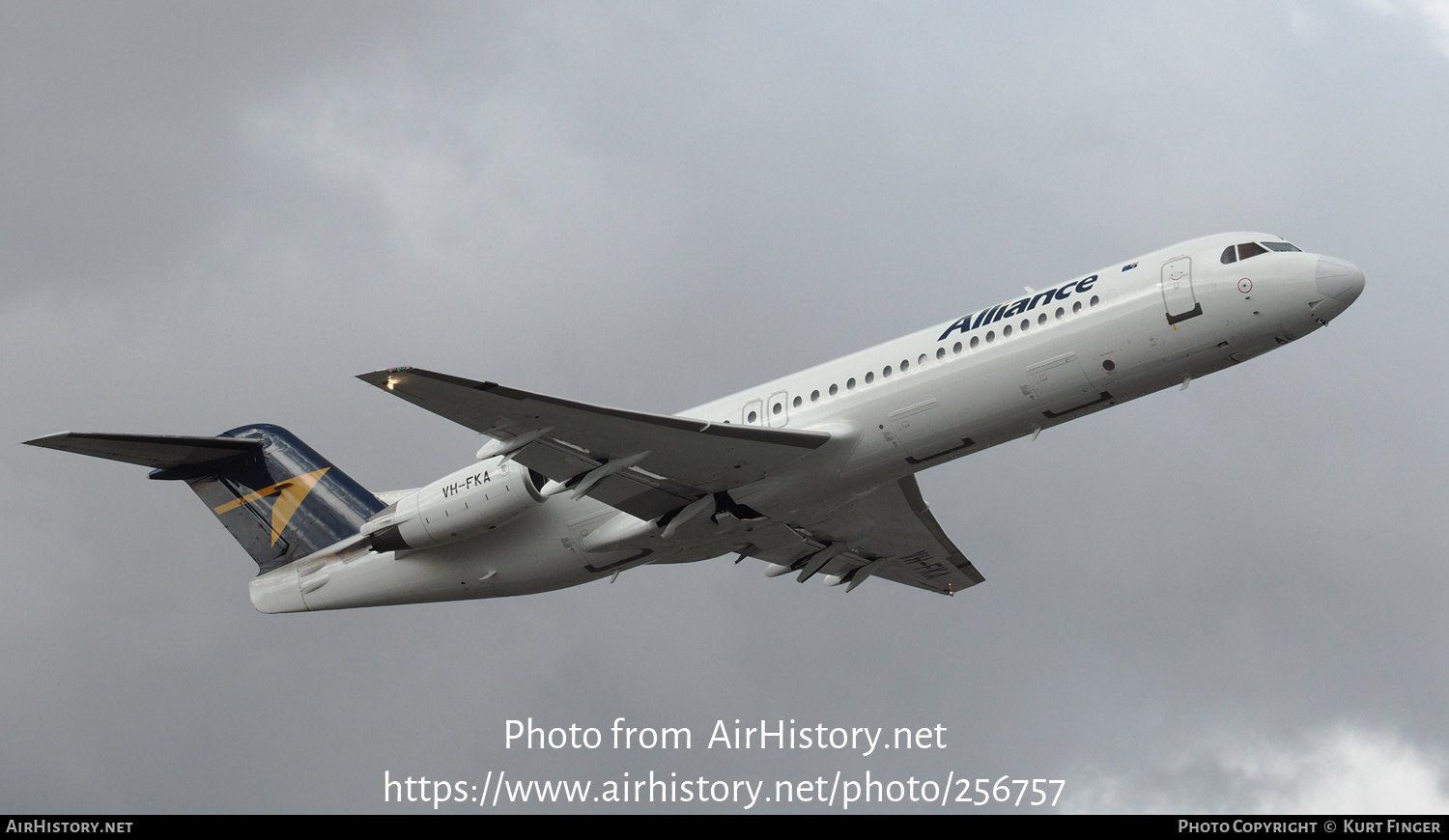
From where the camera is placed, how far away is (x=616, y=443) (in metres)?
22.6

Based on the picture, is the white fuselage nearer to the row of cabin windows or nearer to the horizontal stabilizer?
the row of cabin windows

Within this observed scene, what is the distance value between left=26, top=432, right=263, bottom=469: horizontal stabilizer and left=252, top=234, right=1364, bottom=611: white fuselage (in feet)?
23.1

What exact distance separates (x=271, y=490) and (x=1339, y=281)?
19235mm

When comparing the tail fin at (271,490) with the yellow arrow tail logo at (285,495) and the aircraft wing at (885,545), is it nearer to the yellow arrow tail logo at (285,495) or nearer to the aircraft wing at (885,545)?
the yellow arrow tail logo at (285,495)

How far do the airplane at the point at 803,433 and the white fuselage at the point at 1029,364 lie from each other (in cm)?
3

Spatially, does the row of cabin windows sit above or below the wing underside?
above

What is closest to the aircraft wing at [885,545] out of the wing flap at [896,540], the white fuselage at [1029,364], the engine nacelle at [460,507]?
the wing flap at [896,540]

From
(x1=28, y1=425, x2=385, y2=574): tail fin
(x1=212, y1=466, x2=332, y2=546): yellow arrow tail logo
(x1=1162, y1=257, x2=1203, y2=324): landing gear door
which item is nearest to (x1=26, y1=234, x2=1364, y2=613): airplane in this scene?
(x1=1162, y1=257, x2=1203, y2=324): landing gear door

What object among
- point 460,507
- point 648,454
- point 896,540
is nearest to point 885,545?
point 896,540

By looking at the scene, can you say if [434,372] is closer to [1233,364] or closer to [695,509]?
A: [695,509]

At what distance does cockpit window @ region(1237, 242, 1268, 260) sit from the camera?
21.8 metres

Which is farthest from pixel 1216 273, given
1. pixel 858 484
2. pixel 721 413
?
pixel 721 413

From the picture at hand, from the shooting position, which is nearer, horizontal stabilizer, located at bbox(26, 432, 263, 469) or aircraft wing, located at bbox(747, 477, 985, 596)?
horizontal stabilizer, located at bbox(26, 432, 263, 469)

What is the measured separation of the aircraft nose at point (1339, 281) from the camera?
837 inches
